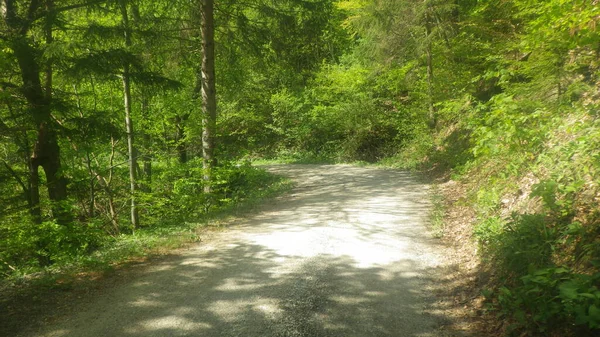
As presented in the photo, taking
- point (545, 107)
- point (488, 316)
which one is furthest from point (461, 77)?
point (488, 316)

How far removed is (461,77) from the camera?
12.5 meters

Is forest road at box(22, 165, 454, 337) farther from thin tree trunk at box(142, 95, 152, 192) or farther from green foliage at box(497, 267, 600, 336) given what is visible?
thin tree trunk at box(142, 95, 152, 192)

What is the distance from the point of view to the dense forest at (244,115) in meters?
4.56

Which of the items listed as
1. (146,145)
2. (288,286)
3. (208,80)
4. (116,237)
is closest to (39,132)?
(116,237)

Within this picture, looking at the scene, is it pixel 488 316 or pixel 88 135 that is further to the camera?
pixel 88 135

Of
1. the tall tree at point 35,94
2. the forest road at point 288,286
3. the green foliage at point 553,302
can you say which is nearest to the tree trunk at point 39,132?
the tall tree at point 35,94

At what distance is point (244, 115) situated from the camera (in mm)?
20250

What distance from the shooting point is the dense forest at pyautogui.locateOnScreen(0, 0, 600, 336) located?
456cm

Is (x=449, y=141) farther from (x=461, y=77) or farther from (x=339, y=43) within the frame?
(x=339, y=43)

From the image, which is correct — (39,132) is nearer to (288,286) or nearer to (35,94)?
(35,94)

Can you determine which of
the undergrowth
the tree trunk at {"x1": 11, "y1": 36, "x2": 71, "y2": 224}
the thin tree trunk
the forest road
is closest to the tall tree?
the tree trunk at {"x1": 11, "y1": 36, "x2": 71, "y2": 224}

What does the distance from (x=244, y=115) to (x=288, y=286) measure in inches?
631

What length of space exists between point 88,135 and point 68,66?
1226 mm

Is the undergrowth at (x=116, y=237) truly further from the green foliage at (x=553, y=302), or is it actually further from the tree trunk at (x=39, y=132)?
the green foliage at (x=553, y=302)
